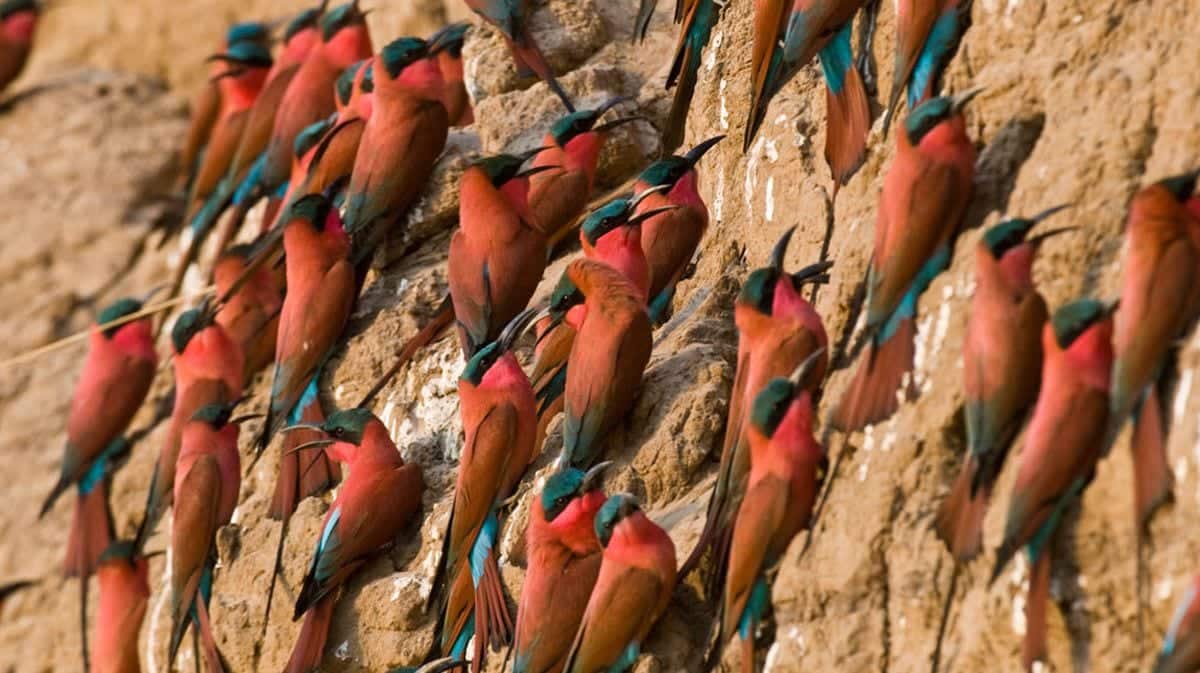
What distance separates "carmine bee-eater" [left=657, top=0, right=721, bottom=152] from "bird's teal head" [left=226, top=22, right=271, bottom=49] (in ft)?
10.1

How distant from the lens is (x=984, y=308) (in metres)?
4.00

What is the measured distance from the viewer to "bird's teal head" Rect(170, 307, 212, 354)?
666 centimetres

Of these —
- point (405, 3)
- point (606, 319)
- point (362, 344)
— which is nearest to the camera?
point (606, 319)

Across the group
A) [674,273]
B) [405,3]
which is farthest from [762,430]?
[405,3]

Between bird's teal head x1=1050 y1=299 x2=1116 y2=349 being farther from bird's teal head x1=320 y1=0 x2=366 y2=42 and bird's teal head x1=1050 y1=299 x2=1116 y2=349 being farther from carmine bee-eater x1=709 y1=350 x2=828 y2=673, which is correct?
bird's teal head x1=320 y1=0 x2=366 y2=42

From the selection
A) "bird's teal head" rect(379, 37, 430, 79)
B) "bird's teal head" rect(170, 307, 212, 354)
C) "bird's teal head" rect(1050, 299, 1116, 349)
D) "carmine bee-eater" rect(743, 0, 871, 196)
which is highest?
"carmine bee-eater" rect(743, 0, 871, 196)

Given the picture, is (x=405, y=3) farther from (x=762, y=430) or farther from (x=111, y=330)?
(x=762, y=430)

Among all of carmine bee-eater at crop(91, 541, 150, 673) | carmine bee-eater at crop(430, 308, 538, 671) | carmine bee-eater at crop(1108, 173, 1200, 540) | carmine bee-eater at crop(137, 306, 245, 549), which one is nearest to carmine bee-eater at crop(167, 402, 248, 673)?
carmine bee-eater at crop(137, 306, 245, 549)

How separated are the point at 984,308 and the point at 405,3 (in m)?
4.44

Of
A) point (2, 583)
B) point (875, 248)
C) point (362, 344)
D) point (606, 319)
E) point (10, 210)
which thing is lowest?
point (2, 583)

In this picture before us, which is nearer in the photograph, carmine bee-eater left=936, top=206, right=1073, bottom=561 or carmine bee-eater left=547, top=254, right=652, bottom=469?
carmine bee-eater left=936, top=206, right=1073, bottom=561

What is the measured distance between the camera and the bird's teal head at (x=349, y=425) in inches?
216

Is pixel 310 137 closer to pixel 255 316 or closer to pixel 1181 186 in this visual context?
pixel 255 316

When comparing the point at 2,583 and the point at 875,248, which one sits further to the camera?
the point at 2,583
